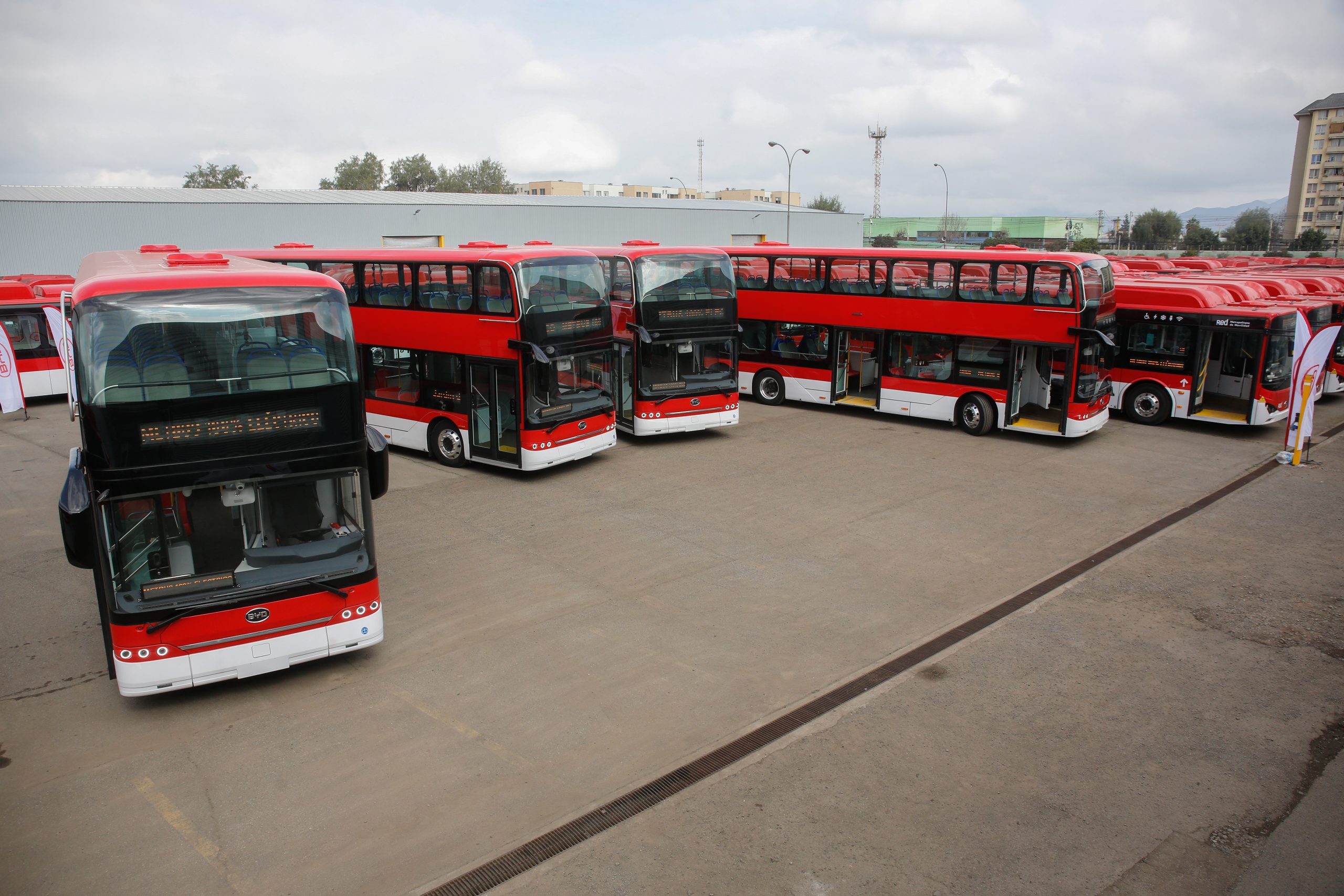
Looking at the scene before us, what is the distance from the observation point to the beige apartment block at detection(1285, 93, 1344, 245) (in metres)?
85.6

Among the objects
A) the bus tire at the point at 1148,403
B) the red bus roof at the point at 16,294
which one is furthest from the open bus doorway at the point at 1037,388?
the red bus roof at the point at 16,294

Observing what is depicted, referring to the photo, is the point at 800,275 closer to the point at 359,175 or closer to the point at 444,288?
the point at 444,288

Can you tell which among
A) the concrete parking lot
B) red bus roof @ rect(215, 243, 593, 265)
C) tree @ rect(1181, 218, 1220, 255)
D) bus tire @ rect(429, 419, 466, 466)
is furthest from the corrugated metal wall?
tree @ rect(1181, 218, 1220, 255)

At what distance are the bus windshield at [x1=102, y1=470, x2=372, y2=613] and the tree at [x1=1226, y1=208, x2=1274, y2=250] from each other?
7839cm

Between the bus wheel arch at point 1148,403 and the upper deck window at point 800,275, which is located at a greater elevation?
the upper deck window at point 800,275

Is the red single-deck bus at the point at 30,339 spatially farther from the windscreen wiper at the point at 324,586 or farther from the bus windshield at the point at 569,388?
the windscreen wiper at the point at 324,586

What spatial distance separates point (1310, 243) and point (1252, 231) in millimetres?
8748

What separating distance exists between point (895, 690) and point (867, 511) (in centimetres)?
509

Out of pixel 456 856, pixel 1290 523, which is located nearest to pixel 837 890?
pixel 456 856

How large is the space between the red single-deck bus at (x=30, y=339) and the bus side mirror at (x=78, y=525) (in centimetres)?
1660

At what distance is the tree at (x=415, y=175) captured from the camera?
88.2 m

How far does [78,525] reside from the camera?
6.66 metres

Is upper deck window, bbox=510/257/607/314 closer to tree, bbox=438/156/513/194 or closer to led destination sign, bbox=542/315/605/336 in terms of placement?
led destination sign, bbox=542/315/605/336

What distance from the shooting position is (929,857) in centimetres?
550
